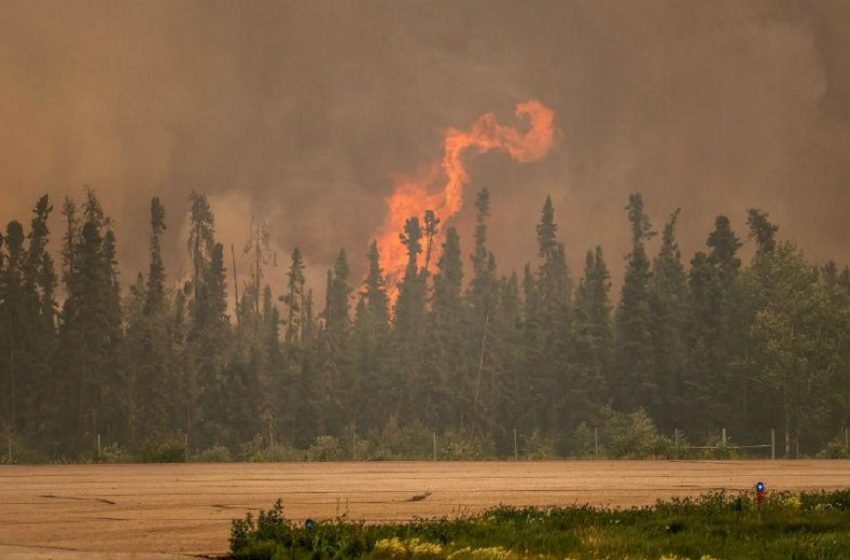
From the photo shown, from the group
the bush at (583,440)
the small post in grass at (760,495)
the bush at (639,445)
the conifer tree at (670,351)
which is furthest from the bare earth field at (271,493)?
the conifer tree at (670,351)

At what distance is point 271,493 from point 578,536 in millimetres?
10758

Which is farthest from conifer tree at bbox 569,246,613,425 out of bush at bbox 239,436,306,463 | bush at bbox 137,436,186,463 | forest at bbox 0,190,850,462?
bush at bbox 137,436,186,463

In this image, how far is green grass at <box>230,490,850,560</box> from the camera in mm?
13086

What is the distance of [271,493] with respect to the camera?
78.8 feet

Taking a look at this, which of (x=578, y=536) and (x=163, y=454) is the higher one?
(x=578, y=536)

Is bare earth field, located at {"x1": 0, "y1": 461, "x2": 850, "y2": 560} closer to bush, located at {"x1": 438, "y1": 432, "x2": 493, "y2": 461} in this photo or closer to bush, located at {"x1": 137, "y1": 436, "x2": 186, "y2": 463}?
bush, located at {"x1": 137, "y1": 436, "x2": 186, "y2": 463}

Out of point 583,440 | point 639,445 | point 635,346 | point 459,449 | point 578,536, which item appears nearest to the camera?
point 578,536

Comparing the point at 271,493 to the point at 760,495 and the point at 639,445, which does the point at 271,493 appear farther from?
the point at 639,445

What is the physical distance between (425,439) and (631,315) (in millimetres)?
23602

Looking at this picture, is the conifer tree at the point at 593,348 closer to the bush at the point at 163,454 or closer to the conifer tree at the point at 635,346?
the conifer tree at the point at 635,346

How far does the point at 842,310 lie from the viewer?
88.6m

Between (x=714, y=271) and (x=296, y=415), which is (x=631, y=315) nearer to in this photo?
(x=714, y=271)

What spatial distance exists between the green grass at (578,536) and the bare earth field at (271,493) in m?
1.21

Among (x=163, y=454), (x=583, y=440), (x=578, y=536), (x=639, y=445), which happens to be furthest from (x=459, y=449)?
(x=578, y=536)
